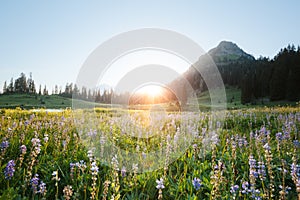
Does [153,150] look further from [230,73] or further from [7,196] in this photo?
[230,73]

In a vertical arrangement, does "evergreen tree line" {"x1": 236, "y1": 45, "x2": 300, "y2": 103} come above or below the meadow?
above

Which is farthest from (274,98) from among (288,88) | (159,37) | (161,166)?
(161,166)

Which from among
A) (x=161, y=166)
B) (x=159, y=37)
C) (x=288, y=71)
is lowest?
(x=161, y=166)

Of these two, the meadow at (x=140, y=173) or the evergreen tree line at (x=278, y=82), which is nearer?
the meadow at (x=140, y=173)

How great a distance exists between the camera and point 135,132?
6609mm

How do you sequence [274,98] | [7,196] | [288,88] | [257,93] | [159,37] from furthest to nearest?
1. [257,93]
2. [274,98]
3. [288,88]
4. [159,37]
5. [7,196]

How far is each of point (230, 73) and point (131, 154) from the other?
146 meters

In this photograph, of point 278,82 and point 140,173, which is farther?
point 278,82

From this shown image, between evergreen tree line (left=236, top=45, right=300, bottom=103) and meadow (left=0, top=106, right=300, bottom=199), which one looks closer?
meadow (left=0, top=106, right=300, bottom=199)

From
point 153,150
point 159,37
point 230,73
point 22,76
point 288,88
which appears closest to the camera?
point 153,150

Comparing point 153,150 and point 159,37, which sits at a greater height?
point 159,37

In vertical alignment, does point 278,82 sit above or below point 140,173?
above

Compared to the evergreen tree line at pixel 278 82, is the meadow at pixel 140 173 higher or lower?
lower

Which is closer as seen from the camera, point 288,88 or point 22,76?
point 288,88
